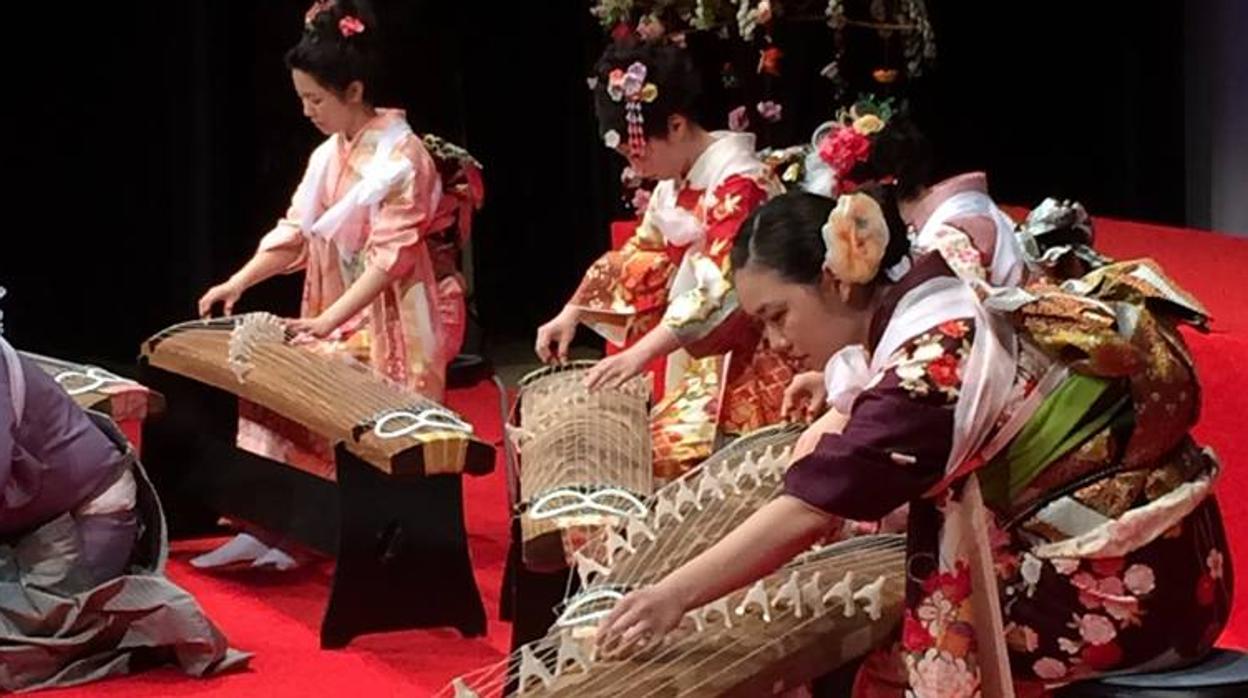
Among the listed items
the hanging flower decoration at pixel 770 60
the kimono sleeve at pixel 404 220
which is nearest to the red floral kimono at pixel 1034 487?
the kimono sleeve at pixel 404 220

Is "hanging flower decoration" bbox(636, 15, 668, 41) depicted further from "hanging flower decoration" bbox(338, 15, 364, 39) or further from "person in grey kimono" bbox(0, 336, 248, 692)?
"person in grey kimono" bbox(0, 336, 248, 692)

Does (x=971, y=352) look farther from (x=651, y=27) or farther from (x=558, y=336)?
(x=651, y=27)

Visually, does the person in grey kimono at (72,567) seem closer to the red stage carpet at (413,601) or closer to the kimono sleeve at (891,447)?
the red stage carpet at (413,601)

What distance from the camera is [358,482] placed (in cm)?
464

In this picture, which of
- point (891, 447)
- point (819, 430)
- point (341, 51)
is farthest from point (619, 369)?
point (341, 51)

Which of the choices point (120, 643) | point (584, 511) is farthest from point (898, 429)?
point (120, 643)

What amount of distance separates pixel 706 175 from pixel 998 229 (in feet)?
2.19

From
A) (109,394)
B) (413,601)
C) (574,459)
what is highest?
(574,459)

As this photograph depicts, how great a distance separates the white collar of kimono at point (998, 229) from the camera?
14.4ft

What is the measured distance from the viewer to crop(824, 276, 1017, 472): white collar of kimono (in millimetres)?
2568

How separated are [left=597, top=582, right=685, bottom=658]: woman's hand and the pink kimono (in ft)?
8.47

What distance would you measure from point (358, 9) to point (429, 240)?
0.59 m

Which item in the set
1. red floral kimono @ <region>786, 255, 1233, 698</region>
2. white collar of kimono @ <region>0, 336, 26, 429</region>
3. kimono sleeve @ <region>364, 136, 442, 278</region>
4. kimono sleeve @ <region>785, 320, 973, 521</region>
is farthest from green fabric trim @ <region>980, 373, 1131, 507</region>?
kimono sleeve @ <region>364, 136, 442, 278</region>

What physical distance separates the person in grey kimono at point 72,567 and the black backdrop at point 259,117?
2.98 metres
